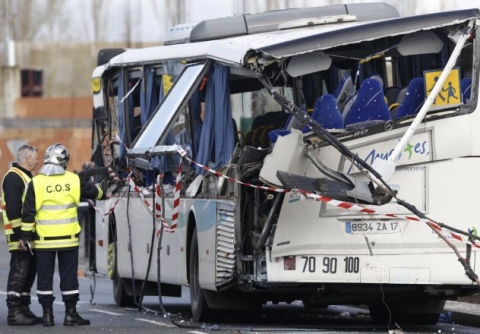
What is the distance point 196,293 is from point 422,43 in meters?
3.44

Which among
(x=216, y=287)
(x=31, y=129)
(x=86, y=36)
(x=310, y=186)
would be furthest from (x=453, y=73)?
(x=86, y=36)

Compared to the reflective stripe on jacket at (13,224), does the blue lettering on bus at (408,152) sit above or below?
above

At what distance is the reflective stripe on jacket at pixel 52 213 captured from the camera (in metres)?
14.2

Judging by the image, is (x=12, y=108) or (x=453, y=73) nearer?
(x=453, y=73)

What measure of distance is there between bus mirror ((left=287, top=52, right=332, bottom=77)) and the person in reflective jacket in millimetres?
2670

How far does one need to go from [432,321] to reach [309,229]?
2539 millimetres

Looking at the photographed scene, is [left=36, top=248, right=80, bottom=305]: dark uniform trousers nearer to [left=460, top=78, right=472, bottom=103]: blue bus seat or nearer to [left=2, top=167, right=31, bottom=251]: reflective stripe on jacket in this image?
[left=2, top=167, right=31, bottom=251]: reflective stripe on jacket

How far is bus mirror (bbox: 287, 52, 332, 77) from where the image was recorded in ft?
41.9

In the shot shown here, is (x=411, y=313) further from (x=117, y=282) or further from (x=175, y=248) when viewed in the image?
(x=117, y=282)

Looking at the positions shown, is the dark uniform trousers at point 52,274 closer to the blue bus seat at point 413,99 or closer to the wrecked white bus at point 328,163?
the wrecked white bus at point 328,163

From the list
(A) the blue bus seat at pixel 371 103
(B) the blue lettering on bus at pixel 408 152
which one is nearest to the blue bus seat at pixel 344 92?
(A) the blue bus seat at pixel 371 103

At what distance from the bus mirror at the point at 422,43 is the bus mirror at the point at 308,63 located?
2.30ft

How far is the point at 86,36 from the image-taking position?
230 feet

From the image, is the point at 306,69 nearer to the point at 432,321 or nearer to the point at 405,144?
the point at 405,144
